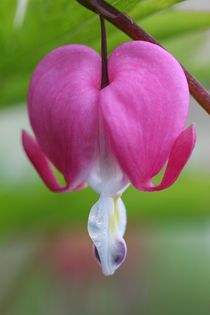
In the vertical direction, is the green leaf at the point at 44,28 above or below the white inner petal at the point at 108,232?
above

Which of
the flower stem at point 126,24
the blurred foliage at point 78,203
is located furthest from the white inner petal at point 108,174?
the blurred foliage at point 78,203

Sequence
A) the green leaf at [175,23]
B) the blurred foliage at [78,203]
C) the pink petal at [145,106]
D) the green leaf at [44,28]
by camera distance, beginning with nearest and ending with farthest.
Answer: the pink petal at [145,106]
the green leaf at [44,28]
the green leaf at [175,23]
the blurred foliage at [78,203]

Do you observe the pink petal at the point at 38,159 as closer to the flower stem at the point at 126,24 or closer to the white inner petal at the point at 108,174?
the white inner petal at the point at 108,174

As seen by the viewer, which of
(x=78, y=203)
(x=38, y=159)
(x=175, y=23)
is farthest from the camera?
(x=78, y=203)

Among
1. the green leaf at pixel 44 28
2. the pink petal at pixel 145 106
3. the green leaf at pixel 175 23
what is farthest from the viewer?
the green leaf at pixel 175 23

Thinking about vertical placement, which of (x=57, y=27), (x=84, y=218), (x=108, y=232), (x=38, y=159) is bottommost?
(x=84, y=218)

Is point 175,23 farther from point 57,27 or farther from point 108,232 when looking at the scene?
point 108,232

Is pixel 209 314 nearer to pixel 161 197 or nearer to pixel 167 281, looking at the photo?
pixel 167 281

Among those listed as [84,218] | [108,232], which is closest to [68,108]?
[108,232]
